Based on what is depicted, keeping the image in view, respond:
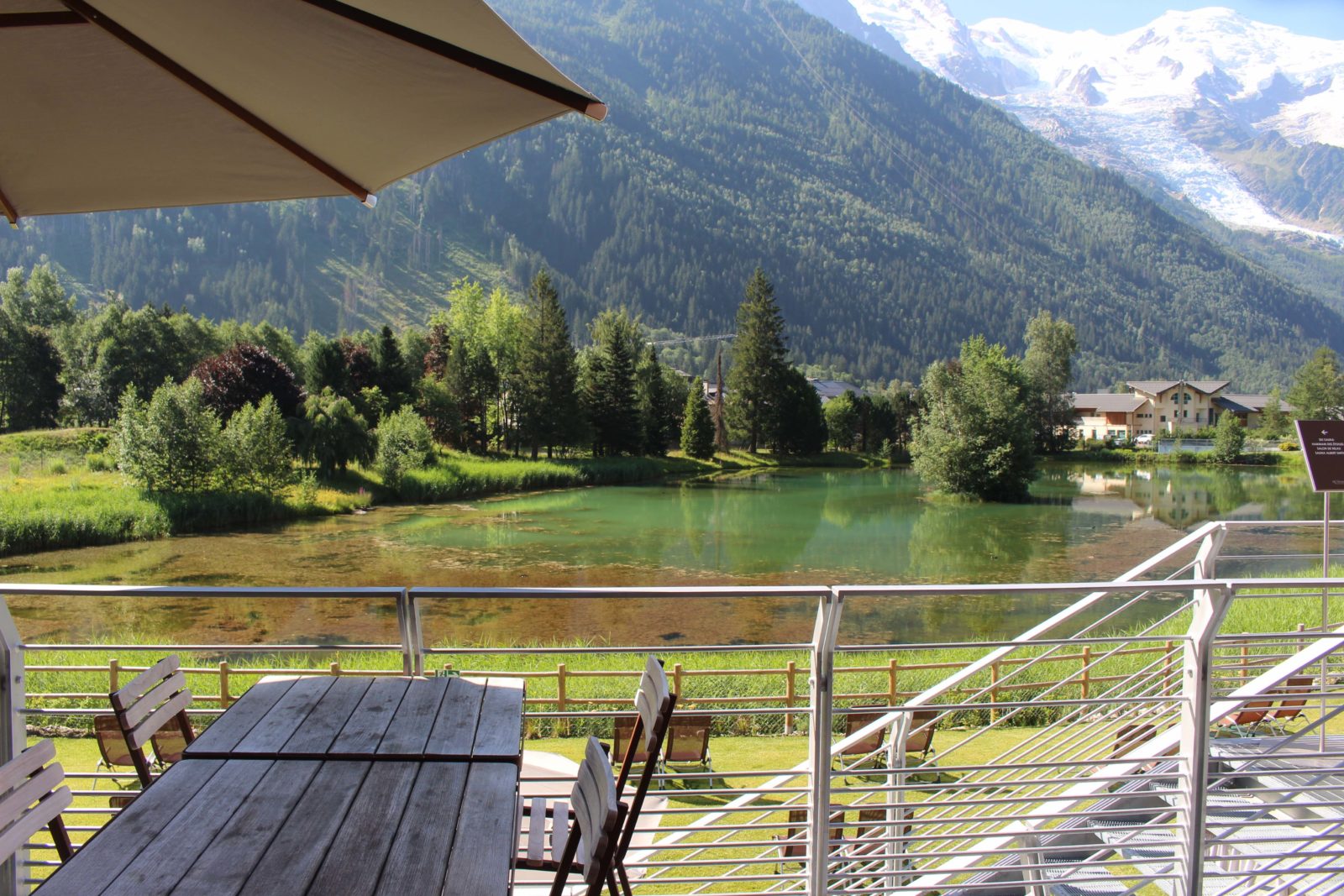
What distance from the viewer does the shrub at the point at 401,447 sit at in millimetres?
28812

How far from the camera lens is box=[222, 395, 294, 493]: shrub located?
78.8 feet

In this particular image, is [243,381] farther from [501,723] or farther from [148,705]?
[501,723]

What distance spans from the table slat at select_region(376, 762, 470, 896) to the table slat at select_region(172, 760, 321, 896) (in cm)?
21

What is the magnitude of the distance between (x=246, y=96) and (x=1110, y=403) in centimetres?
8020

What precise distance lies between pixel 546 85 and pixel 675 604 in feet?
42.1

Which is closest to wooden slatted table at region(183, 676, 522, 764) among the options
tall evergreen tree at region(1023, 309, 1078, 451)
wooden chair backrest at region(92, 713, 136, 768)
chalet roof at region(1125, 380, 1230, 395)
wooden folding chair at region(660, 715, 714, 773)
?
wooden folding chair at region(660, 715, 714, 773)

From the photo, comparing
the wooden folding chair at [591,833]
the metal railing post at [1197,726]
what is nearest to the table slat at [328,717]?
the wooden folding chair at [591,833]

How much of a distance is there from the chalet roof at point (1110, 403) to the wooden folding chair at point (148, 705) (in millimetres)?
74875

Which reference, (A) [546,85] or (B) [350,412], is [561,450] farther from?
(A) [546,85]

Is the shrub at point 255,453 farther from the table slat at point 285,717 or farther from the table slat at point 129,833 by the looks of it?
the table slat at point 129,833

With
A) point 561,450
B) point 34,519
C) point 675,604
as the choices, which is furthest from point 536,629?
point 561,450

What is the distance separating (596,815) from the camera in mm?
1520

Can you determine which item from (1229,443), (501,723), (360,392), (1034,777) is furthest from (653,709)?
(1229,443)

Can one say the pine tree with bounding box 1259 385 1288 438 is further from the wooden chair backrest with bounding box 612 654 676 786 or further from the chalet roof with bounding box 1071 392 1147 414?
the wooden chair backrest with bounding box 612 654 676 786
